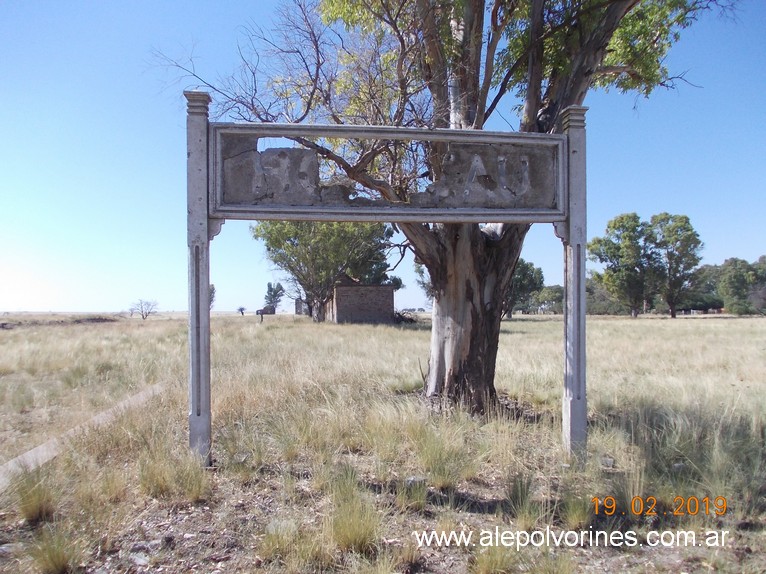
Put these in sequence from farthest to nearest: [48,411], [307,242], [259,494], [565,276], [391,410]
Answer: [307,242] → [48,411] → [391,410] → [565,276] → [259,494]

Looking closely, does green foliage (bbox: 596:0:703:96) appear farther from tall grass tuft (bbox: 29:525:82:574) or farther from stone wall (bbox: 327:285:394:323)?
stone wall (bbox: 327:285:394:323)

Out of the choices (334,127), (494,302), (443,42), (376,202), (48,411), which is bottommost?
(48,411)

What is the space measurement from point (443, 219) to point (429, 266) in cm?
203

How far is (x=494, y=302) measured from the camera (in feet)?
22.9

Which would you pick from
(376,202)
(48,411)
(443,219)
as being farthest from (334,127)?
(48,411)

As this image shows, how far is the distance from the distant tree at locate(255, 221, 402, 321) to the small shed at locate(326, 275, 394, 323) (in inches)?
74.5

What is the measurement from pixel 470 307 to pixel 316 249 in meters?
31.3

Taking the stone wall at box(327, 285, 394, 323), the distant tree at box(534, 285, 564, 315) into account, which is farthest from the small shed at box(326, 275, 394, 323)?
the distant tree at box(534, 285, 564, 315)

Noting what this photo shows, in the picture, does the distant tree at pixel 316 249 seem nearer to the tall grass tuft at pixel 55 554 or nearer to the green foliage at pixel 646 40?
the green foliage at pixel 646 40

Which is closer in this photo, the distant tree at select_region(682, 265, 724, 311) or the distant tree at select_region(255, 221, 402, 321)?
the distant tree at select_region(255, 221, 402, 321)

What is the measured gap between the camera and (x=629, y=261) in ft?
181

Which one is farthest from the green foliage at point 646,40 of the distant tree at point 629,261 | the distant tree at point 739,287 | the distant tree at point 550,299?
the distant tree at point 550,299

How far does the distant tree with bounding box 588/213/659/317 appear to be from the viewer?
5531cm

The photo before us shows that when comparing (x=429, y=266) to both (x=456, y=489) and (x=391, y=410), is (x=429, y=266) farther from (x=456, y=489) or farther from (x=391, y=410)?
(x=456, y=489)
